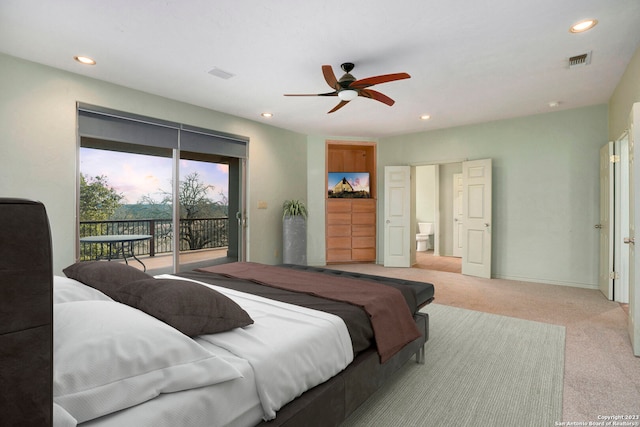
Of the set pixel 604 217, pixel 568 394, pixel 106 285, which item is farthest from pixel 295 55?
pixel 604 217

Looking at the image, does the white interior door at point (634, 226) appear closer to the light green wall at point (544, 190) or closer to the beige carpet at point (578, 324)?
the beige carpet at point (578, 324)

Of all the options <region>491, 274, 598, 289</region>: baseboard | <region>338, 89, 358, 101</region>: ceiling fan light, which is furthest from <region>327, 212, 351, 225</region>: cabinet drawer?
<region>338, 89, 358, 101</region>: ceiling fan light

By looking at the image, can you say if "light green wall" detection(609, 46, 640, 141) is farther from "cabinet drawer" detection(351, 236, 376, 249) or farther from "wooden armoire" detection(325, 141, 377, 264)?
"cabinet drawer" detection(351, 236, 376, 249)

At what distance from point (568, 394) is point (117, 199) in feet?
15.6

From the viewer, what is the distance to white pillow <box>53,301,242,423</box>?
2.88 ft

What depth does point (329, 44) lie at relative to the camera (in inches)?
117

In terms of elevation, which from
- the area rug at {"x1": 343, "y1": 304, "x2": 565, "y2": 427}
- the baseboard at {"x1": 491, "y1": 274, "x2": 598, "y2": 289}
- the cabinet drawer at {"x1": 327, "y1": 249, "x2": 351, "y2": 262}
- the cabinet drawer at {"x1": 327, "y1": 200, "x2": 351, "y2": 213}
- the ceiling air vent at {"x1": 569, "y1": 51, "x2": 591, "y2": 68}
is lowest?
the area rug at {"x1": 343, "y1": 304, "x2": 565, "y2": 427}

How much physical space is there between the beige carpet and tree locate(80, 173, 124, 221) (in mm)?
4188

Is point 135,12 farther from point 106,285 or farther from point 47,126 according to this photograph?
point 106,285

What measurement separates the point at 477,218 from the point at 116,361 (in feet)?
19.0

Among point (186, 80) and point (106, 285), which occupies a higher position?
Result: point (186, 80)

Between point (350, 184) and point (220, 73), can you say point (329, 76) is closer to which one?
point (220, 73)

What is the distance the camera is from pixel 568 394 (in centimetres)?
208

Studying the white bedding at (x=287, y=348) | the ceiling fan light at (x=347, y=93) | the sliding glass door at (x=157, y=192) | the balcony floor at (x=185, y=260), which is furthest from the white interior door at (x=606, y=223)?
the balcony floor at (x=185, y=260)
